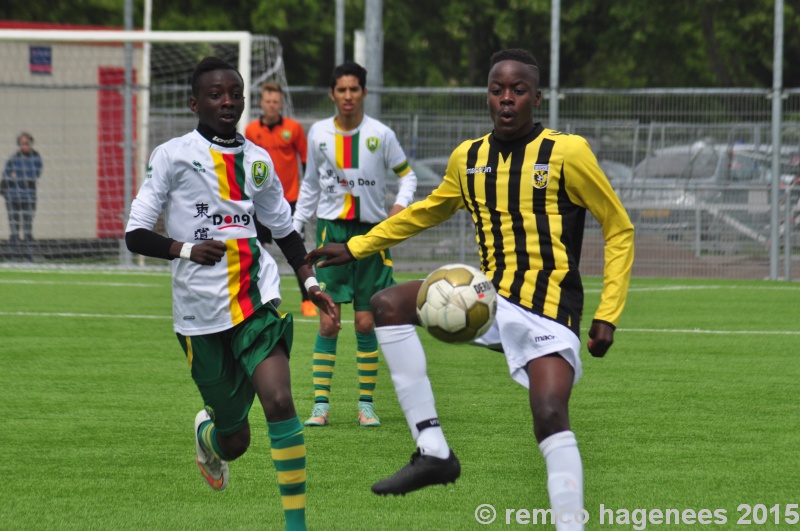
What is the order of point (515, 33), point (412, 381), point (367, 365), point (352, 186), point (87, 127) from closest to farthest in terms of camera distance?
point (412, 381), point (367, 365), point (352, 186), point (87, 127), point (515, 33)

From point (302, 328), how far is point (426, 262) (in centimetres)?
612

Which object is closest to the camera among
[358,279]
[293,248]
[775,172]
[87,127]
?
[293,248]

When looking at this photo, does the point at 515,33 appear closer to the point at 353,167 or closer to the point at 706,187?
the point at 706,187

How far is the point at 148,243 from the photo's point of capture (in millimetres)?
5332

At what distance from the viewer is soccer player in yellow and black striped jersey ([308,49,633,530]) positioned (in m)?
4.77

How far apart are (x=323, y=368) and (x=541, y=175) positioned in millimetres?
3133

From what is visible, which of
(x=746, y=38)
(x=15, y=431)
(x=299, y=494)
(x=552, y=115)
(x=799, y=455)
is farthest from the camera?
(x=746, y=38)

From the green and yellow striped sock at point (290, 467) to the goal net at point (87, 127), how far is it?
1203cm

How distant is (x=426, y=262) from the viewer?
18.1 m

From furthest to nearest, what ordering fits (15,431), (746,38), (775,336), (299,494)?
(746,38), (775,336), (15,431), (299,494)

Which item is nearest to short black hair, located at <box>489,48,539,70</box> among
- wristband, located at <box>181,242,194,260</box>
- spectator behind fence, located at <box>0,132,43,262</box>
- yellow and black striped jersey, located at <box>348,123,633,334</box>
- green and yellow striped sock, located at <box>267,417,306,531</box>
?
yellow and black striped jersey, located at <box>348,123,633,334</box>

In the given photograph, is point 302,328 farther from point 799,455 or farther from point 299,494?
point 299,494

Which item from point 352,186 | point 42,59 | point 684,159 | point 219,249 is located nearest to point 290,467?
point 219,249

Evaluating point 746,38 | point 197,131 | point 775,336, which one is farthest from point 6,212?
point 746,38
